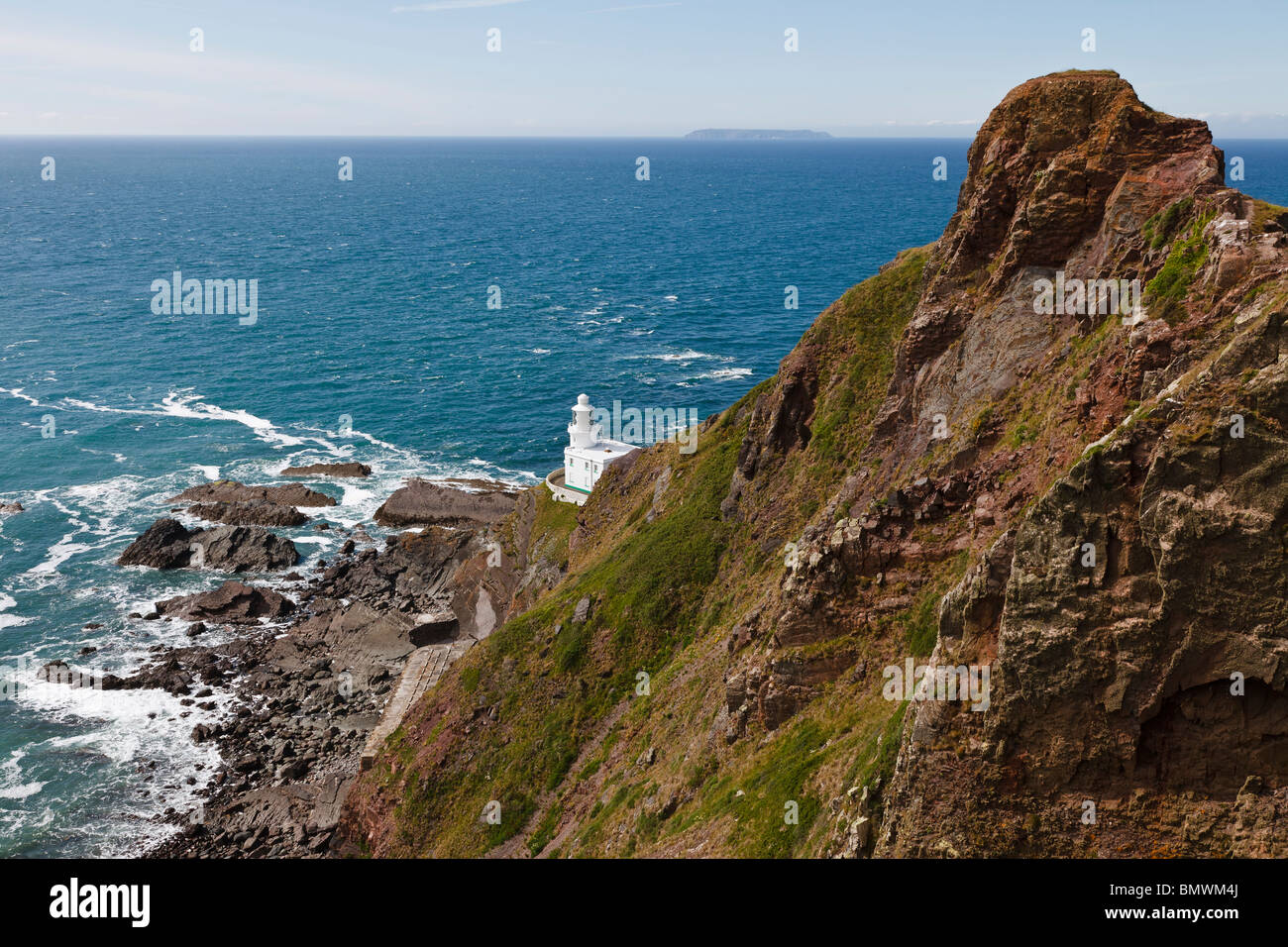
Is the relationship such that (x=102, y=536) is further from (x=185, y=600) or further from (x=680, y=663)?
(x=680, y=663)

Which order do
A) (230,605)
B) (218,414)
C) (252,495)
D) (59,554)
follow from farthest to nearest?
(218,414) < (252,495) < (59,554) < (230,605)

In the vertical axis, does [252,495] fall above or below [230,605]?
above

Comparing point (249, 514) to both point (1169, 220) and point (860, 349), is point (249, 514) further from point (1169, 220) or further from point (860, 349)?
point (1169, 220)

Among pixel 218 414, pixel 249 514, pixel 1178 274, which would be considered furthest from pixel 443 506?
pixel 1178 274

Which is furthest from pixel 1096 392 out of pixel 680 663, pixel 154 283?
pixel 154 283

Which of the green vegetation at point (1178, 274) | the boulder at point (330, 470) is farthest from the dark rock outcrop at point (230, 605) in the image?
the green vegetation at point (1178, 274)

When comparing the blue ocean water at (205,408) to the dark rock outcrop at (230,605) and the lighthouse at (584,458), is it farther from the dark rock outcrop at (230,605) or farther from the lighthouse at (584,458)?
the lighthouse at (584,458)
